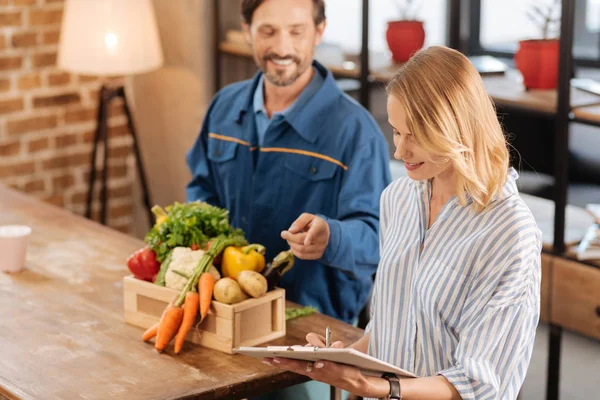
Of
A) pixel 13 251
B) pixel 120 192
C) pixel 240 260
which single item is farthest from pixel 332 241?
pixel 120 192

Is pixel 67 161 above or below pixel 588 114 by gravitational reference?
below

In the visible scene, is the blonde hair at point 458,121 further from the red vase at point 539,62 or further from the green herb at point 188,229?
the red vase at point 539,62

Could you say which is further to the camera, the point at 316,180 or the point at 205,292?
the point at 316,180

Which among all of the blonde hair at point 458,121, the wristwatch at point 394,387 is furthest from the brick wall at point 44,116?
the wristwatch at point 394,387

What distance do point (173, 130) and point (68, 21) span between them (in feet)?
2.62

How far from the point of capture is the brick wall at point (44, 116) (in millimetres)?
4406

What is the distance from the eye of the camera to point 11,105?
4.43m

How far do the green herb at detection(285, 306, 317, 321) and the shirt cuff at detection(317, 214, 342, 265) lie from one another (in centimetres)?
14

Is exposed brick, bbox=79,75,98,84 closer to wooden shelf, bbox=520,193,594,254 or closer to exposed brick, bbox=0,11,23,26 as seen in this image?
exposed brick, bbox=0,11,23,26

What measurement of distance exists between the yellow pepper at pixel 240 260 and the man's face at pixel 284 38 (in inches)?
24.7

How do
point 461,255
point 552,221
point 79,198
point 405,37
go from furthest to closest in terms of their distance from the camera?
point 79,198, point 405,37, point 552,221, point 461,255

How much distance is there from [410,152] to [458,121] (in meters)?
0.11

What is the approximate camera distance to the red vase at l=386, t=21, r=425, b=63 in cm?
363

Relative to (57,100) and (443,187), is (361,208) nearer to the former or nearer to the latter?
(443,187)
